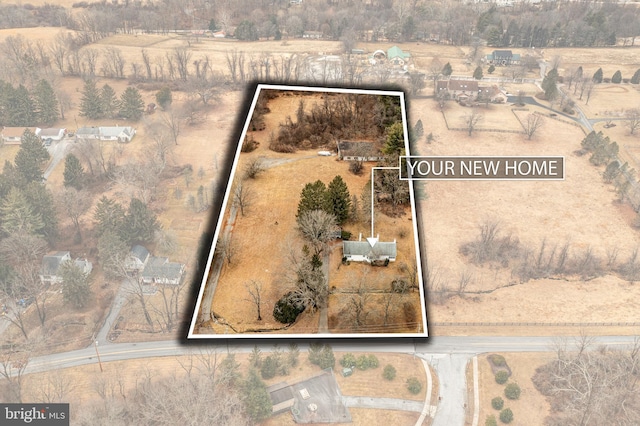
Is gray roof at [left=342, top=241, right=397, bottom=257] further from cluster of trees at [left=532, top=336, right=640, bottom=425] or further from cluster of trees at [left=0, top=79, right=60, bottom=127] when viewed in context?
cluster of trees at [left=0, top=79, right=60, bottom=127]

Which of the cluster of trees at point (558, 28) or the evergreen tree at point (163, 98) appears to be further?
the cluster of trees at point (558, 28)

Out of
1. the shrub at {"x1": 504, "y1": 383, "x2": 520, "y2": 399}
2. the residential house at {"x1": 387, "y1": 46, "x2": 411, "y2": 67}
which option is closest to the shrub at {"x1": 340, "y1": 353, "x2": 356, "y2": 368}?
the shrub at {"x1": 504, "y1": 383, "x2": 520, "y2": 399}

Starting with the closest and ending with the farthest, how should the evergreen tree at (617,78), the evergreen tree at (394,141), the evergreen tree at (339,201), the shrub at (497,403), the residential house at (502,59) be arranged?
the evergreen tree at (339,201)
the evergreen tree at (394,141)
the shrub at (497,403)
the evergreen tree at (617,78)
the residential house at (502,59)

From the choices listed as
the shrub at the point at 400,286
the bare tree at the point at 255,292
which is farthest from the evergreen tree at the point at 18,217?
the shrub at the point at 400,286

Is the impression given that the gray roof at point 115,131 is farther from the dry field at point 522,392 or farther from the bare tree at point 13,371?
the dry field at point 522,392

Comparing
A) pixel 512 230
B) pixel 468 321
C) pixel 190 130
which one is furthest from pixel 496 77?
pixel 468 321

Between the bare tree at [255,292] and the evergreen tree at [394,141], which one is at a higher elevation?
the evergreen tree at [394,141]

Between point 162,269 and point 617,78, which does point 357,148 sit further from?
point 617,78
